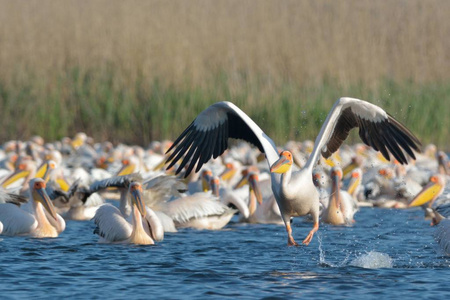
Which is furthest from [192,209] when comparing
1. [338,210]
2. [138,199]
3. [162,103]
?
[162,103]

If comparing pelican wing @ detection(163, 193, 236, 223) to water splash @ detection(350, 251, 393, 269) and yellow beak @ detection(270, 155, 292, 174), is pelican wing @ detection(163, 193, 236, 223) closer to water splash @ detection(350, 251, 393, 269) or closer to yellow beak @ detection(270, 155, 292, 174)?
yellow beak @ detection(270, 155, 292, 174)

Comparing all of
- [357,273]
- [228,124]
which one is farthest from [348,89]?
[357,273]

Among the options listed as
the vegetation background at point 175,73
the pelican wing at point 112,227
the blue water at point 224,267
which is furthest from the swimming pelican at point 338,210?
the vegetation background at point 175,73

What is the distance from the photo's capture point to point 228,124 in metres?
7.27

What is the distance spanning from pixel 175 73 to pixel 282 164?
910 cm

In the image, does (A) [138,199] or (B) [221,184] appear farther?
(B) [221,184]

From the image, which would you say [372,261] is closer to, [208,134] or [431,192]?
[208,134]

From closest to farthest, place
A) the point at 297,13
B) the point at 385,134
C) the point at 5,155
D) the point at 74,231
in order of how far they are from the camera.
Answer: the point at 385,134 < the point at 74,231 < the point at 5,155 < the point at 297,13

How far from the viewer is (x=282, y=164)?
6457mm

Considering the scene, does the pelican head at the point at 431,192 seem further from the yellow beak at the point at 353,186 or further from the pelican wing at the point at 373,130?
the pelican wing at the point at 373,130

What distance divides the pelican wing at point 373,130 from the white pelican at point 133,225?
1.73 metres

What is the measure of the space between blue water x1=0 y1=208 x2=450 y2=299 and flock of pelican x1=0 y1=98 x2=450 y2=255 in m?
0.24

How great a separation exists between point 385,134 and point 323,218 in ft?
10.1

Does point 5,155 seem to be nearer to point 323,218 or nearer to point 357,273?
point 323,218
